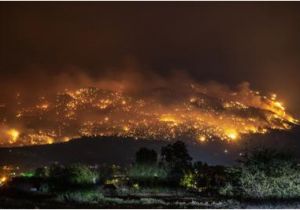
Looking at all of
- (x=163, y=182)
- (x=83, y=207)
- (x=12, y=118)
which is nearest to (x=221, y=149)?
(x=163, y=182)

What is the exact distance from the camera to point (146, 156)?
79.9ft

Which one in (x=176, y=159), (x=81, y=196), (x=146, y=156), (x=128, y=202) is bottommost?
(x=128, y=202)

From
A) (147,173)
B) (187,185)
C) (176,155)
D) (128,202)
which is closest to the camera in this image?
(128,202)

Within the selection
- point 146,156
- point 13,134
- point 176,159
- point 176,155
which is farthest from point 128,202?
point 13,134

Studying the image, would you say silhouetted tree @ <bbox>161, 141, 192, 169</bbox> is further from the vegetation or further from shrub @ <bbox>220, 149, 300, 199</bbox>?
shrub @ <bbox>220, 149, 300, 199</bbox>

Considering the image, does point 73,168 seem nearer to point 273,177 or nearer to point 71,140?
point 273,177

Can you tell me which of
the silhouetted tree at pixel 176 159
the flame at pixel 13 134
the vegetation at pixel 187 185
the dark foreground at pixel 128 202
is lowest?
the dark foreground at pixel 128 202

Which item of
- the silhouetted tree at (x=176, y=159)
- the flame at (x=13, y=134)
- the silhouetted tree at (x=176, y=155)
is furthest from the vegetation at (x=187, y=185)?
the flame at (x=13, y=134)

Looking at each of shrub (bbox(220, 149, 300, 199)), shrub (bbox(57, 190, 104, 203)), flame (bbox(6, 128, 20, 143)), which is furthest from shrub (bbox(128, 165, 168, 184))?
flame (bbox(6, 128, 20, 143))

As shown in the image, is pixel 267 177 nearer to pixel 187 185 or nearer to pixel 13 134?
pixel 187 185

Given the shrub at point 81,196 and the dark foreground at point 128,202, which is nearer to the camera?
the dark foreground at point 128,202

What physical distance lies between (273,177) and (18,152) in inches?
890

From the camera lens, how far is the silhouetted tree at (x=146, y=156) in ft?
77.7

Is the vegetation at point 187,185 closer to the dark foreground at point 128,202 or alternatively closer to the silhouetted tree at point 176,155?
the dark foreground at point 128,202
